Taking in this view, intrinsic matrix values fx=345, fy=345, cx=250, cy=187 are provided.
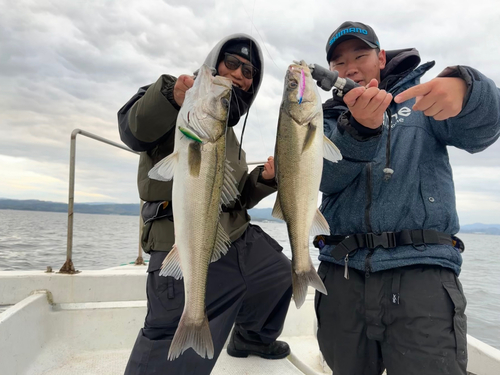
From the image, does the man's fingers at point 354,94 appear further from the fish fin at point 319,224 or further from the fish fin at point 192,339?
the fish fin at point 192,339

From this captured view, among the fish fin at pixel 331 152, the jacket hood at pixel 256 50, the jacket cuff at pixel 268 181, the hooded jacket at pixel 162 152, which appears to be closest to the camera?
the fish fin at pixel 331 152

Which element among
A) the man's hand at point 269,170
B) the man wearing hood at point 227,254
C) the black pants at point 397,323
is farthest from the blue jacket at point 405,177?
the man wearing hood at point 227,254

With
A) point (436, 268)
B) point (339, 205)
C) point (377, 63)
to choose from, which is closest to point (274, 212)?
point (339, 205)

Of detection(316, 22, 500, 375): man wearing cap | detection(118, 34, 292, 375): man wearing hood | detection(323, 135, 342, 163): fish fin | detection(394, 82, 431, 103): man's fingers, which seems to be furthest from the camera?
detection(118, 34, 292, 375): man wearing hood

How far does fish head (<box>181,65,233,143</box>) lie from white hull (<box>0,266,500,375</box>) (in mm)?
2766

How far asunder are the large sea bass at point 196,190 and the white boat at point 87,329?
6.53 ft

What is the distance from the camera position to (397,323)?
84.7 inches

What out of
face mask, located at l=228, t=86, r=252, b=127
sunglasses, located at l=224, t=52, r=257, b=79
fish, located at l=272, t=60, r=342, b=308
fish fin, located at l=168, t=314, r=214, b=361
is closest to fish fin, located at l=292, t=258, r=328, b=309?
fish, located at l=272, t=60, r=342, b=308

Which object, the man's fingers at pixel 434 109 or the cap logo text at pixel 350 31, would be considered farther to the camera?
the cap logo text at pixel 350 31

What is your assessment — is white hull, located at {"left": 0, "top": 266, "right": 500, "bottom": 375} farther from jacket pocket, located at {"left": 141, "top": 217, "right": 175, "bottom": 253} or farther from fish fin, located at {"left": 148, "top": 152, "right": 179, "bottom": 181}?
fish fin, located at {"left": 148, "top": 152, "right": 179, "bottom": 181}

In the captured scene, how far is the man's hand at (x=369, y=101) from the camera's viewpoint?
184cm

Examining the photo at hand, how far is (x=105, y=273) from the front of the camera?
4.71 m

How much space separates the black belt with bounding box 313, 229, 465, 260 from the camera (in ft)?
7.08

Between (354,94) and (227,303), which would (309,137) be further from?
(227,303)
